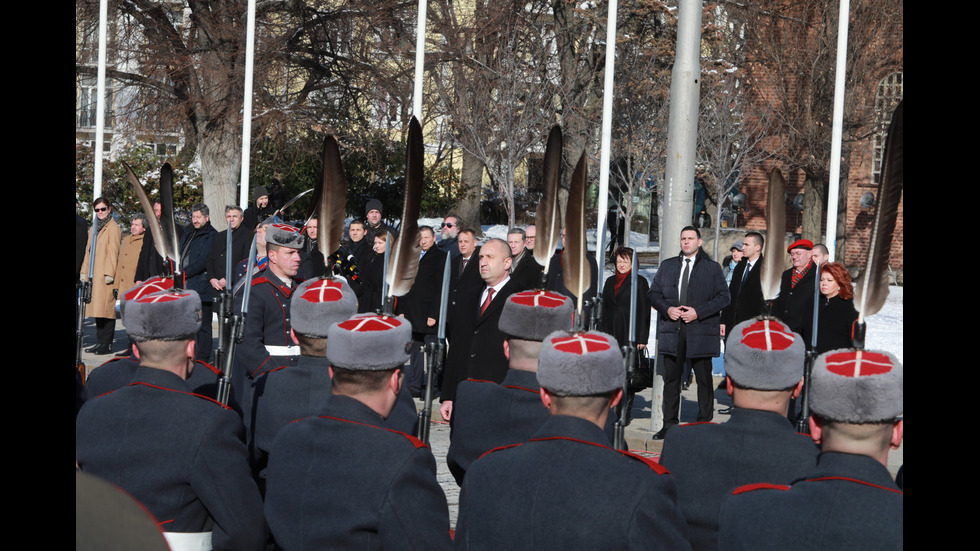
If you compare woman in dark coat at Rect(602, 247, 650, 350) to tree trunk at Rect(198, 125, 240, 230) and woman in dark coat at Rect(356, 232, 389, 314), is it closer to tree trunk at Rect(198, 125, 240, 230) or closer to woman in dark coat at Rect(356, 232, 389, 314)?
woman in dark coat at Rect(356, 232, 389, 314)

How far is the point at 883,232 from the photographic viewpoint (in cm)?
413

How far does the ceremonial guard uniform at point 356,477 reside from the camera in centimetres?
365

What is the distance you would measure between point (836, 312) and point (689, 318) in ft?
4.65

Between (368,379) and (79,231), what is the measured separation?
490 inches

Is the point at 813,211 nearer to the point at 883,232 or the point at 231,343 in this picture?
the point at 231,343

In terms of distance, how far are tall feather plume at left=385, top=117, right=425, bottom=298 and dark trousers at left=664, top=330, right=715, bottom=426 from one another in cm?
547

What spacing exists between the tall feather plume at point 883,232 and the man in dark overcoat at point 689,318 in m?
6.54

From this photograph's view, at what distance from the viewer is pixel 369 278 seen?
45.1ft

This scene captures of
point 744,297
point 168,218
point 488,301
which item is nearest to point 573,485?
point 168,218

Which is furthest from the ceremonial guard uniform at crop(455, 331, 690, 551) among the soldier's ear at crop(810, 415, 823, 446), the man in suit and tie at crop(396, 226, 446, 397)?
the man in suit and tie at crop(396, 226, 446, 397)

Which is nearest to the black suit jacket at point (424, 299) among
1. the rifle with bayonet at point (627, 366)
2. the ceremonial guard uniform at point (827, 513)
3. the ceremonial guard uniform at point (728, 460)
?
the rifle with bayonet at point (627, 366)
